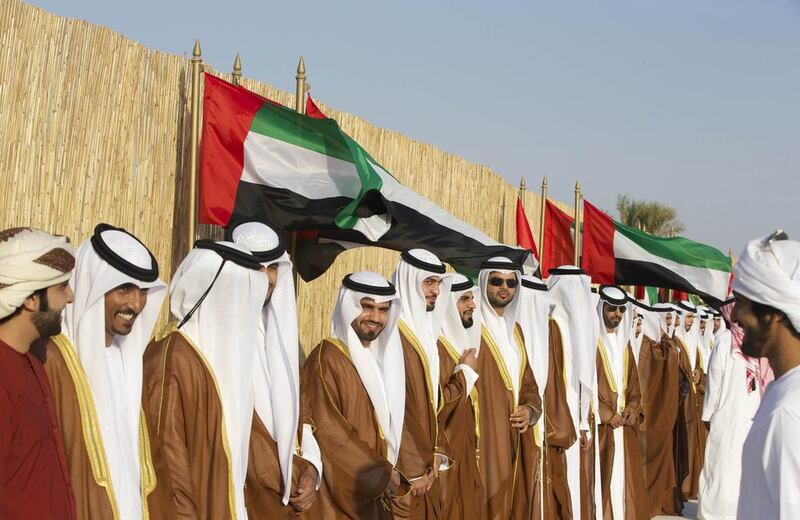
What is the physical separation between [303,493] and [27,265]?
1900mm

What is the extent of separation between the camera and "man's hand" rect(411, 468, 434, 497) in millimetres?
5613

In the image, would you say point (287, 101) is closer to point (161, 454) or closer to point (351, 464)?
point (351, 464)

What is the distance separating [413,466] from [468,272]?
371cm

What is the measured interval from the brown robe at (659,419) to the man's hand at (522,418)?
3856 millimetres

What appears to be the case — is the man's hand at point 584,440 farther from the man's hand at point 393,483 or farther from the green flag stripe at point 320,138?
the man's hand at point 393,483

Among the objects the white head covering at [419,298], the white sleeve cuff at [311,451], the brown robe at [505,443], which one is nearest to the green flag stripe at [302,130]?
the white head covering at [419,298]

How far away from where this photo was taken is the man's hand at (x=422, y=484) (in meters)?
5.61

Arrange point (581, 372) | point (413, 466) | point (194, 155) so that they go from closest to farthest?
point (413, 466), point (194, 155), point (581, 372)

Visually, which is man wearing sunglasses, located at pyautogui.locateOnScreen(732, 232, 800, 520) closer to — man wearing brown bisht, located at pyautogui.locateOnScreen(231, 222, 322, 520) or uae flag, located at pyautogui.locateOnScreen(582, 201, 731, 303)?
man wearing brown bisht, located at pyautogui.locateOnScreen(231, 222, 322, 520)

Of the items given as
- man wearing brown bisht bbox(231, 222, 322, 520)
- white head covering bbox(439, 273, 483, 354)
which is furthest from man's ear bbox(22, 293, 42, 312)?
white head covering bbox(439, 273, 483, 354)

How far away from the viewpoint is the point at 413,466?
561 cm

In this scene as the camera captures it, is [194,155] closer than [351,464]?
No

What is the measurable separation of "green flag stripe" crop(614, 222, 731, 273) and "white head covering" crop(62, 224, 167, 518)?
9001mm

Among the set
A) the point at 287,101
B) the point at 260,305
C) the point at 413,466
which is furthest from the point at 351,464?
the point at 287,101
